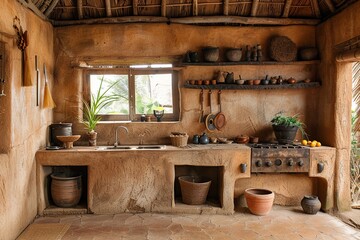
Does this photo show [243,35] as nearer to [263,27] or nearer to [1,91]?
[263,27]

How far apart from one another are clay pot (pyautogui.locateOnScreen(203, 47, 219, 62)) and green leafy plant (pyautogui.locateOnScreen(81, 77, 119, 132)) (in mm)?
1536

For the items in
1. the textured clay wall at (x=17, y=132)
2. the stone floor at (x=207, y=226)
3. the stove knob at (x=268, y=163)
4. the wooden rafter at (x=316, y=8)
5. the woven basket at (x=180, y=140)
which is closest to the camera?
the textured clay wall at (x=17, y=132)

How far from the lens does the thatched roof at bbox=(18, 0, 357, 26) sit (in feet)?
15.6

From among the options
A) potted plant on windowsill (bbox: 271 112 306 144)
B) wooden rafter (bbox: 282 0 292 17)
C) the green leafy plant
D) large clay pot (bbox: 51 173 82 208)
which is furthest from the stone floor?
wooden rafter (bbox: 282 0 292 17)

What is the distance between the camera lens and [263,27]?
4.92m

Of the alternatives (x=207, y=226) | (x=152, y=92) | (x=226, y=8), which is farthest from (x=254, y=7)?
(x=207, y=226)

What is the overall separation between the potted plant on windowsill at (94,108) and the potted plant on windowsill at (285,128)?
8.30ft

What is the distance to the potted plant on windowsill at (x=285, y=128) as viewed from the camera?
4.46 meters

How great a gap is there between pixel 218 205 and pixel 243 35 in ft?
8.55

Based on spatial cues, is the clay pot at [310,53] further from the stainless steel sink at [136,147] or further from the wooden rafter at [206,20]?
the stainless steel sink at [136,147]

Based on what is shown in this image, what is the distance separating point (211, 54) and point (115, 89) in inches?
65.2

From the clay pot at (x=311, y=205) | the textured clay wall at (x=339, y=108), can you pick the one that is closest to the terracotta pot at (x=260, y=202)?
the clay pot at (x=311, y=205)

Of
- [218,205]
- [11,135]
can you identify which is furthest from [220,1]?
[11,135]

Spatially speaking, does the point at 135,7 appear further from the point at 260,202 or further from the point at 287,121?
the point at 260,202
